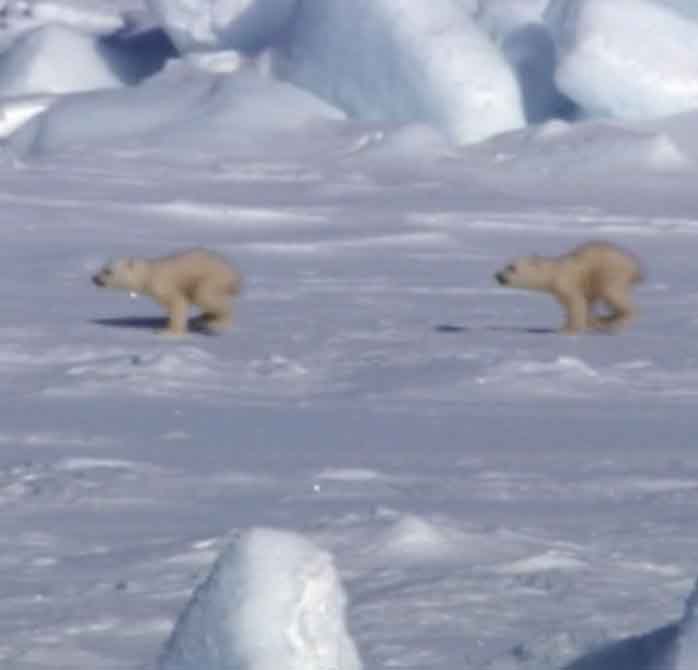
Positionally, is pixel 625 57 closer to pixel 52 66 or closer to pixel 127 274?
pixel 52 66

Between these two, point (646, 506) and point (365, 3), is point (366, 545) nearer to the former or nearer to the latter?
point (646, 506)

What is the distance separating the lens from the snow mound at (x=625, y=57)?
14.2m

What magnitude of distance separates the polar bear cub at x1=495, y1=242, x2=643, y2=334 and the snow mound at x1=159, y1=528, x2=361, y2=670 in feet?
17.8

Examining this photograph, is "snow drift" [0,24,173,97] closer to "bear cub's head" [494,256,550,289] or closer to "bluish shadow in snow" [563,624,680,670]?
"bear cub's head" [494,256,550,289]

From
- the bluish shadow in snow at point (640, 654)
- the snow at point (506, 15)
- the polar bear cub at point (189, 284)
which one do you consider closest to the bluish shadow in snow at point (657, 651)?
the bluish shadow in snow at point (640, 654)

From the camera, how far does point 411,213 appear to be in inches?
479

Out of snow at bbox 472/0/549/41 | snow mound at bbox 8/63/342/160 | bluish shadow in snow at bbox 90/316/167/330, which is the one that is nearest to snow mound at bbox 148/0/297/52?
snow mound at bbox 8/63/342/160

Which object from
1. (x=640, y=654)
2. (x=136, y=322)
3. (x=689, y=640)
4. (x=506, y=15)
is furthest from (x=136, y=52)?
(x=689, y=640)

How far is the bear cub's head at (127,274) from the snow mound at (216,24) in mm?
7836

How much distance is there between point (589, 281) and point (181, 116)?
7.07 meters

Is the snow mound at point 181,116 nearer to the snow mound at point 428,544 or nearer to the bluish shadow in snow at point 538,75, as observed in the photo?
the bluish shadow in snow at point 538,75

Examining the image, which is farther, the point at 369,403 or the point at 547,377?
the point at 547,377

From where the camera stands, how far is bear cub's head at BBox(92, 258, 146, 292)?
8.16m

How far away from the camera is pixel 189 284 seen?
8.09 metres
